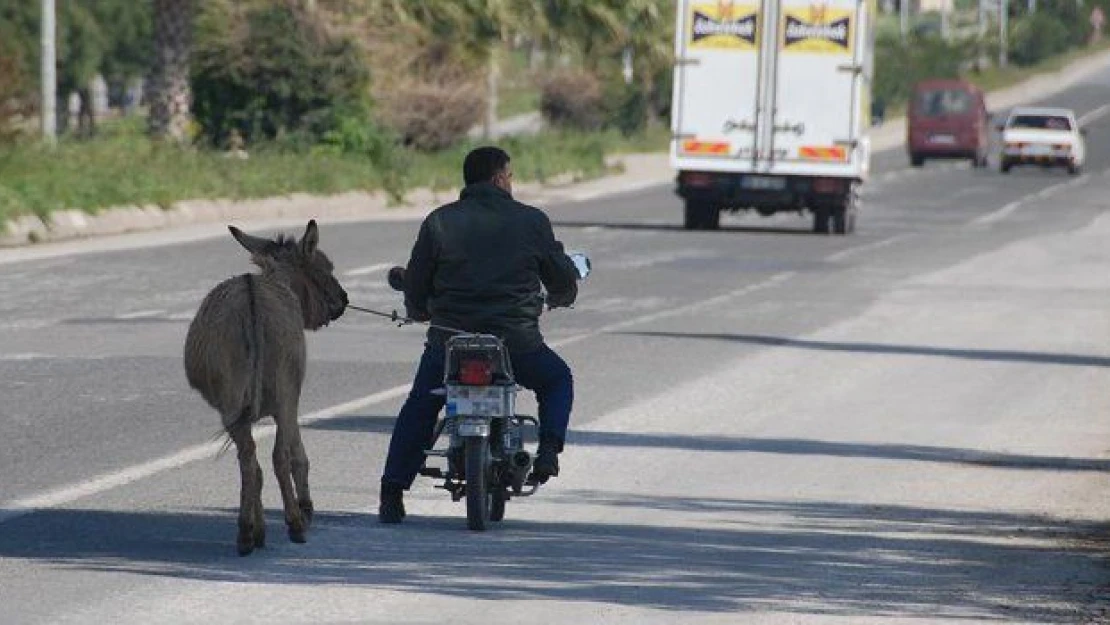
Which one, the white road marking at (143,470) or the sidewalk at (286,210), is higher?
the white road marking at (143,470)

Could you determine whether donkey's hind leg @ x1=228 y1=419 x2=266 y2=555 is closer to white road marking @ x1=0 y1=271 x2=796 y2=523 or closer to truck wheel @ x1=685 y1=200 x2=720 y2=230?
white road marking @ x1=0 y1=271 x2=796 y2=523

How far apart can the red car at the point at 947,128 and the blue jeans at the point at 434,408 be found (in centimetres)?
6006

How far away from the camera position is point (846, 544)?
11625mm

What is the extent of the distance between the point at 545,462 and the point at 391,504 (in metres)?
0.64

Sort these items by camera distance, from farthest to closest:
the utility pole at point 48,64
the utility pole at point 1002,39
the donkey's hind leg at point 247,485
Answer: the utility pole at point 1002,39, the utility pole at point 48,64, the donkey's hind leg at point 247,485

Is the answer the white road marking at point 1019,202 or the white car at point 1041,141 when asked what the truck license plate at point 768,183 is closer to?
the white road marking at point 1019,202

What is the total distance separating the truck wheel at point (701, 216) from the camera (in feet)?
131

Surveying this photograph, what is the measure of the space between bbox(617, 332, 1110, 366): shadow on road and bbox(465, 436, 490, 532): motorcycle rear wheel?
10.1 m

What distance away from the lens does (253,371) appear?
10.8m

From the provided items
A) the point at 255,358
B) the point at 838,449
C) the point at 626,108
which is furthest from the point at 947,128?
the point at 255,358

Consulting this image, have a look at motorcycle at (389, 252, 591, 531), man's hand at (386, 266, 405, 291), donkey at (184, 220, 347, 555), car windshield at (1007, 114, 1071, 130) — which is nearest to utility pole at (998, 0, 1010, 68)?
car windshield at (1007, 114, 1071, 130)

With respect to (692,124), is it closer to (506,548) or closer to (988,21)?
(506,548)

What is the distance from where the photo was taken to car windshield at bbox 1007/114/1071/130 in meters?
67.8

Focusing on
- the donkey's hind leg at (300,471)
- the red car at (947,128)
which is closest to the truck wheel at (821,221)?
the donkey's hind leg at (300,471)
